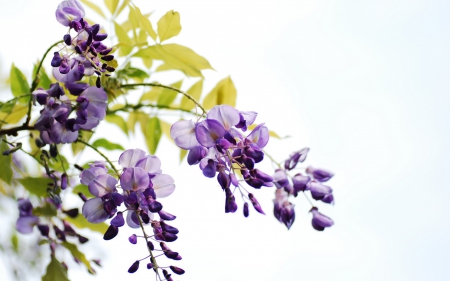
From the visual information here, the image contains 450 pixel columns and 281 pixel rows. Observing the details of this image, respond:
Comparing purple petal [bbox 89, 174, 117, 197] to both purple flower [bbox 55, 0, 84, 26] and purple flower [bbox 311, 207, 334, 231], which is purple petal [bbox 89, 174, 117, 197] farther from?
purple flower [bbox 311, 207, 334, 231]

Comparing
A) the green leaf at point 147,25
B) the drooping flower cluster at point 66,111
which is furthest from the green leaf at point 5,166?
the green leaf at point 147,25

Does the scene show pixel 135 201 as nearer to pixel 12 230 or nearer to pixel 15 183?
pixel 15 183

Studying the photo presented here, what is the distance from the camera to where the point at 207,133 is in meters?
0.63

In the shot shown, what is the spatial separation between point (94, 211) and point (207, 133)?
172 millimetres

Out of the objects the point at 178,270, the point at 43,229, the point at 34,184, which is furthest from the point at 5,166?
the point at 178,270

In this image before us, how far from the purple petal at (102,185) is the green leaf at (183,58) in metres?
0.28

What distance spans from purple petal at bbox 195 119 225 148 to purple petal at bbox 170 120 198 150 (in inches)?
1.1

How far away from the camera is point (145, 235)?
0.64 metres

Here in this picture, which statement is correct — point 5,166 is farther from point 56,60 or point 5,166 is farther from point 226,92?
point 226,92

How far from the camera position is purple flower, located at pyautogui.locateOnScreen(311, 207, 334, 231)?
2.64 ft

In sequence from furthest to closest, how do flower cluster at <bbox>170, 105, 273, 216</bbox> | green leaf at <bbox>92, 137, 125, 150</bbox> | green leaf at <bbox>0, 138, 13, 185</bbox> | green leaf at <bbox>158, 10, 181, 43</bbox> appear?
green leaf at <bbox>92, 137, 125, 150</bbox> < green leaf at <bbox>158, 10, 181, 43</bbox> < green leaf at <bbox>0, 138, 13, 185</bbox> < flower cluster at <bbox>170, 105, 273, 216</bbox>

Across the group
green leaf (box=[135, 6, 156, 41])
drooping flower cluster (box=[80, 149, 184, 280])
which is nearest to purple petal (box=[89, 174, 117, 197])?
drooping flower cluster (box=[80, 149, 184, 280])

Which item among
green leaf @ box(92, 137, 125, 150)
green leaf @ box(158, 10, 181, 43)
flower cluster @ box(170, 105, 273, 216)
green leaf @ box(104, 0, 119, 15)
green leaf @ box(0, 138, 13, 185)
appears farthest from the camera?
green leaf @ box(104, 0, 119, 15)

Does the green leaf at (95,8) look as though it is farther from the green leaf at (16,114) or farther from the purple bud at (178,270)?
the purple bud at (178,270)
